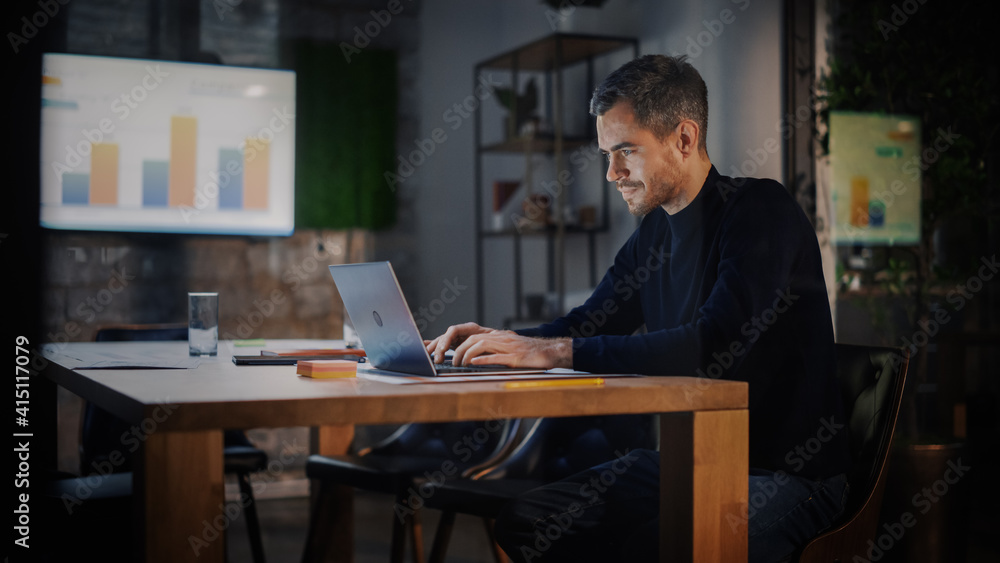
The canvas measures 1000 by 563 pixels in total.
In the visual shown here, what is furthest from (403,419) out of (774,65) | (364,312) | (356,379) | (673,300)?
(774,65)

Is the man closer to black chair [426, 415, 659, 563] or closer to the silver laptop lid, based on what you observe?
the silver laptop lid

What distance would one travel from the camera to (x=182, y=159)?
4102 millimetres

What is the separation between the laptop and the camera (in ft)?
4.48

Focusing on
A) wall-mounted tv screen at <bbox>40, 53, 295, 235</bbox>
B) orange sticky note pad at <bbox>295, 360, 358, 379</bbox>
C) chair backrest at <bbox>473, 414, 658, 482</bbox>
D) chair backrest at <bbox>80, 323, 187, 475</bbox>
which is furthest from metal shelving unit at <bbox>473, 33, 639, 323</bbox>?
orange sticky note pad at <bbox>295, 360, 358, 379</bbox>

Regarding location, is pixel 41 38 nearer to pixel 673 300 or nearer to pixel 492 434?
pixel 673 300

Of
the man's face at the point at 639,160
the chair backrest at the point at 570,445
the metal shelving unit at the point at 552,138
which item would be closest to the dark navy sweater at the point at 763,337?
the man's face at the point at 639,160

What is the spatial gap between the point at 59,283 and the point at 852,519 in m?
3.51

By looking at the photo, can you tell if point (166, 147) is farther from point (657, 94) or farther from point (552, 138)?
point (657, 94)

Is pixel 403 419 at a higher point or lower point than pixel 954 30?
lower

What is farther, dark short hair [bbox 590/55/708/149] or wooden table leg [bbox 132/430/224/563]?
dark short hair [bbox 590/55/708/149]

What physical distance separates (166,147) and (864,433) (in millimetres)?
3321

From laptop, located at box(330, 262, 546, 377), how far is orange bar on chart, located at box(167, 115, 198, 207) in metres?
2.76

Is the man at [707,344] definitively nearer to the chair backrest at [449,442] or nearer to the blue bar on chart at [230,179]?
the chair backrest at [449,442]

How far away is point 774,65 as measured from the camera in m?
3.23
